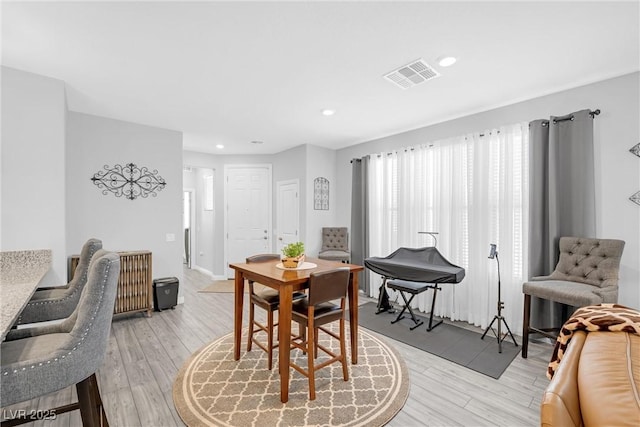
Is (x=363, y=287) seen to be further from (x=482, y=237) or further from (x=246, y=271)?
(x=246, y=271)

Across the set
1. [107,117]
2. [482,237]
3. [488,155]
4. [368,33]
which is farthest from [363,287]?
[107,117]

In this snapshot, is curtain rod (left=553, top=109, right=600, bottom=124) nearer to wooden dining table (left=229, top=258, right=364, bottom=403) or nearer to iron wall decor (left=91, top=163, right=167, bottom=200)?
wooden dining table (left=229, top=258, right=364, bottom=403)

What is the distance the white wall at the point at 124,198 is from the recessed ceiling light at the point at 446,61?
12.5 ft

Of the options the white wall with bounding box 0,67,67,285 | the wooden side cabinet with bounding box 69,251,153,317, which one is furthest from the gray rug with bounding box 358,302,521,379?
the white wall with bounding box 0,67,67,285

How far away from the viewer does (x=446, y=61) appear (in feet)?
8.11

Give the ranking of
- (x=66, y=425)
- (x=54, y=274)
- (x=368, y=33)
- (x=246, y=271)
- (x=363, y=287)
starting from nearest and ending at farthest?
1. (x=66, y=425)
2. (x=368, y=33)
3. (x=246, y=271)
4. (x=54, y=274)
5. (x=363, y=287)

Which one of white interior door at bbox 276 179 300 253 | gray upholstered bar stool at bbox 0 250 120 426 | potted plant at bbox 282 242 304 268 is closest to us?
gray upholstered bar stool at bbox 0 250 120 426

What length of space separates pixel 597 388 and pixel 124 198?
15.9 feet

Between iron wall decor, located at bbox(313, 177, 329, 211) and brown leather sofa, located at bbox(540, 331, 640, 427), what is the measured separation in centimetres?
460

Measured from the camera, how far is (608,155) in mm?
2742

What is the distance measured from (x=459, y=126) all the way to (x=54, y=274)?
16.1 feet

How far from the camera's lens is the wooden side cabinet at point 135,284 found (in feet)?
12.2

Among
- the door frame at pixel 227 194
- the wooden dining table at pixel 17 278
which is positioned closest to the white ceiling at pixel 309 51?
the wooden dining table at pixel 17 278

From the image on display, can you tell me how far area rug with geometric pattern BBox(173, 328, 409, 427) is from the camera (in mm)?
1987
